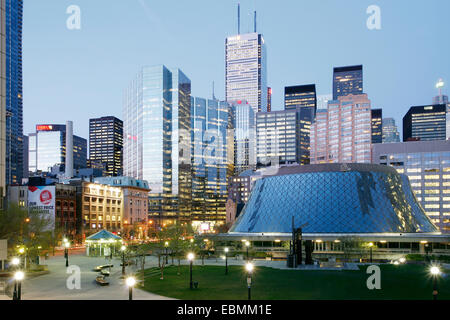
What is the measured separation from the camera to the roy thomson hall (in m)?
79.4

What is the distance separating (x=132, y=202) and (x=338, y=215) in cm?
10664

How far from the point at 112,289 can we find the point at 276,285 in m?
15.6

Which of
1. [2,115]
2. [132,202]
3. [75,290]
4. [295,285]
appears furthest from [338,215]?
[132,202]

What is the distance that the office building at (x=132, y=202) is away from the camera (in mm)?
167375

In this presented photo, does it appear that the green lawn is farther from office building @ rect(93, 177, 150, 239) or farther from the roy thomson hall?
office building @ rect(93, 177, 150, 239)

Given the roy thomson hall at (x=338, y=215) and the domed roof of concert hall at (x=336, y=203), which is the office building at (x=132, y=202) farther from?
the roy thomson hall at (x=338, y=215)

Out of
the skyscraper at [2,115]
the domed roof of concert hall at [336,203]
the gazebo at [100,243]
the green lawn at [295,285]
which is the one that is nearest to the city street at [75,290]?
the green lawn at [295,285]

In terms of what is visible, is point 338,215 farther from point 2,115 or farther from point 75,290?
point 2,115

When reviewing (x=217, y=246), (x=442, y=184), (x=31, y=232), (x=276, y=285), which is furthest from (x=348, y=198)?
(x=442, y=184)

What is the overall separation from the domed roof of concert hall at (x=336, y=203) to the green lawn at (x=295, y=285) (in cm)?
2827

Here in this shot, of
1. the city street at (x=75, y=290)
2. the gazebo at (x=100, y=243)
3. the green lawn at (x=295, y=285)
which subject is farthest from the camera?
the gazebo at (x=100, y=243)

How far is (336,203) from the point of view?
88.9 metres

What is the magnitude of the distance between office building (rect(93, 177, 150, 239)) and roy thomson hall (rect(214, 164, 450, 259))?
7800 cm
